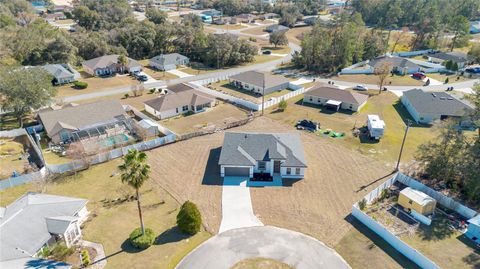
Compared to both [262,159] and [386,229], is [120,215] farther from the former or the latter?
[386,229]

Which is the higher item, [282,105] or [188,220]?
[282,105]

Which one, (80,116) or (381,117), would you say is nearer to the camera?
(80,116)

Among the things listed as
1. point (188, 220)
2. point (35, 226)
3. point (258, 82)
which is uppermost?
point (258, 82)

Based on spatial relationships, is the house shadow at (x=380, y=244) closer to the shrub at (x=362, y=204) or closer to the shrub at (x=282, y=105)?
the shrub at (x=362, y=204)

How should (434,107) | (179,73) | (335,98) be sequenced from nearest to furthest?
(434,107), (335,98), (179,73)

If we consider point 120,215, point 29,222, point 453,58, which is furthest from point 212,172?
point 453,58

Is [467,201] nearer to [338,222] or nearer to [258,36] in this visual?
[338,222]
